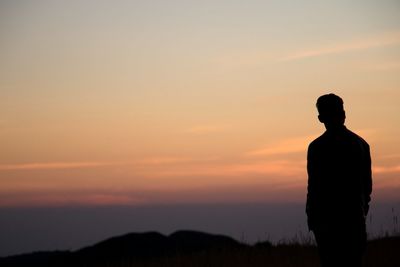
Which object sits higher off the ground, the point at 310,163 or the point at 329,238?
the point at 310,163

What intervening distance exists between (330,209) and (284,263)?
626 centimetres

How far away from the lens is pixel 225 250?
14.5m

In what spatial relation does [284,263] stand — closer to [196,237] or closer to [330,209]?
[330,209]

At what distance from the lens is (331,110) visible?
658cm

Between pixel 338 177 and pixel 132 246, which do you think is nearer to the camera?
pixel 338 177

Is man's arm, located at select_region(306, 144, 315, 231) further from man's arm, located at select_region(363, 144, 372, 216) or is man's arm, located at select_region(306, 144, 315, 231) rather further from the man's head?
man's arm, located at select_region(363, 144, 372, 216)

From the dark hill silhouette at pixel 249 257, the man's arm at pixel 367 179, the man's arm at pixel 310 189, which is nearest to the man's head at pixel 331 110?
the man's arm at pixel 310 189

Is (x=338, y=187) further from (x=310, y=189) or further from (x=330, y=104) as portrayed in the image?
(x=330, y=104)

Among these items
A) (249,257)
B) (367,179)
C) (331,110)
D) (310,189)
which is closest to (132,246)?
(249,257)

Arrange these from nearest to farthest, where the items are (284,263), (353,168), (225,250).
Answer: (353,168), (284,263), (225,250)

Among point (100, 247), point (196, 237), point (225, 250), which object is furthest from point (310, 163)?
point (196, 237)

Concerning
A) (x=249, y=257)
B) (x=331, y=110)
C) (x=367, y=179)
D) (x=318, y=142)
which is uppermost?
(x=331, y=110)

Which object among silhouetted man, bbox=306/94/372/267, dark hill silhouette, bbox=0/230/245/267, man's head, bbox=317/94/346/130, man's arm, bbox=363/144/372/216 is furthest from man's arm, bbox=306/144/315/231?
dark hill silhouette, bbox=0/230/245/267

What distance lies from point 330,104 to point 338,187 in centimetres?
80
